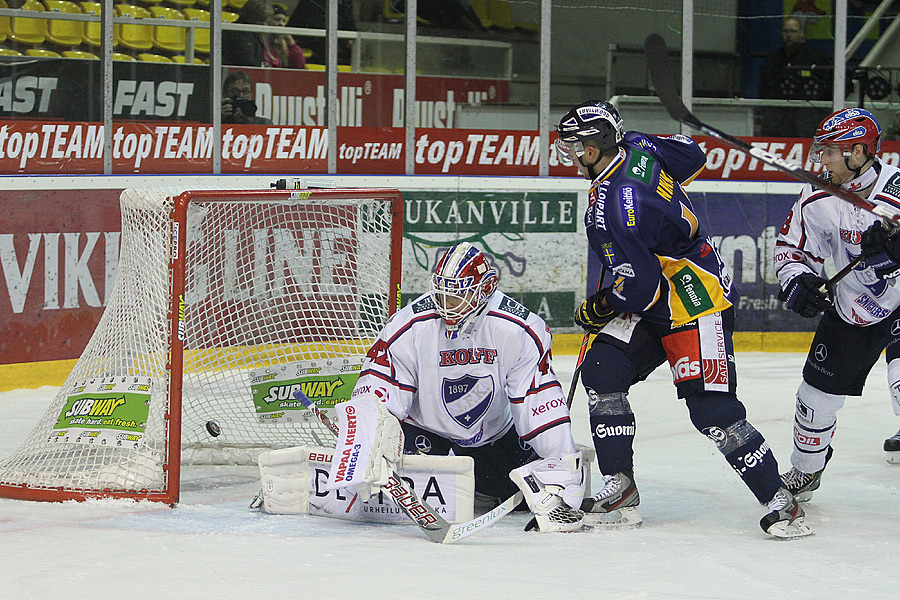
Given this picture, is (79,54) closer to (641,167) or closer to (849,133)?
(641,167)

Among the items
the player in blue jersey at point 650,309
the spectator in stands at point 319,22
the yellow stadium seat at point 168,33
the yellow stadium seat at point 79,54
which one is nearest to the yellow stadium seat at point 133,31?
the yellow stadium seat at point 168,33

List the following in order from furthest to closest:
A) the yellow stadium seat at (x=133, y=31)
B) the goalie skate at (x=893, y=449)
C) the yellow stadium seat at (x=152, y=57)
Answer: the yellow stadium seat at (x=152, y=57) < the yellow stadium seat at (x=133, y=31) < the goalie skate at (x=893, y=449)

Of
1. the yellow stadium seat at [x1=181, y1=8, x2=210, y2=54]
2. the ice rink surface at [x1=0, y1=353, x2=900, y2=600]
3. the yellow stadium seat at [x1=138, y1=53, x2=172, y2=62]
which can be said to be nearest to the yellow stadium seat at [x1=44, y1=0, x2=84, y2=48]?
the yellow stadium seat at [x1=138, y1=53, x2=172, y2=62]

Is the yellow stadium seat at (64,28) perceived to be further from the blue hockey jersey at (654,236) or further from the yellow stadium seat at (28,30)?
the blue hockey jersey at (654,236)

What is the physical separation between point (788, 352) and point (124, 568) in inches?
206

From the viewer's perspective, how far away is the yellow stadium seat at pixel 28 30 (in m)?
5.83

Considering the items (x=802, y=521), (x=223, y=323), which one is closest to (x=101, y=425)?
(x=223, y=323)

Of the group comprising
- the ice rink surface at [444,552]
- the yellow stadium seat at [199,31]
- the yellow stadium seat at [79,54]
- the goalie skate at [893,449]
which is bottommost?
the ice rink surface at [444,552]

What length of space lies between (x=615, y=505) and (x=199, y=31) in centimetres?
427

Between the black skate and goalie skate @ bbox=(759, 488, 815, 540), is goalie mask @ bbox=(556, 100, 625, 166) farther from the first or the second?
the black skate

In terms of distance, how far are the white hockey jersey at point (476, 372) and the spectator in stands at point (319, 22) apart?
13.0ft

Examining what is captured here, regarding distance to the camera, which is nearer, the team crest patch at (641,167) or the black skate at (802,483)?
the team crest patch at (641,167)

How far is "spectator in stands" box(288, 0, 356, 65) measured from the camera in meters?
6.98

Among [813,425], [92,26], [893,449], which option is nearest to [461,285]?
[813,425]
